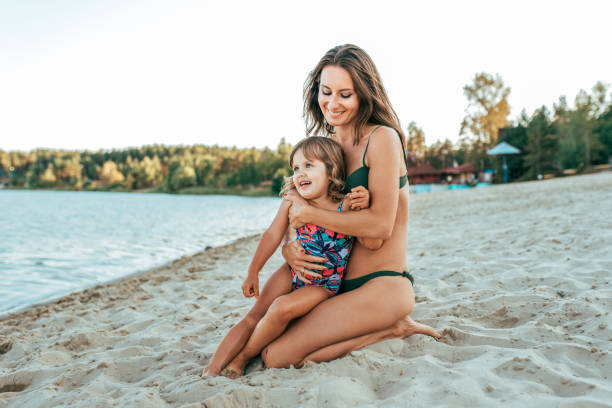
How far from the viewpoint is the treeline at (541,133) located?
3075 cm

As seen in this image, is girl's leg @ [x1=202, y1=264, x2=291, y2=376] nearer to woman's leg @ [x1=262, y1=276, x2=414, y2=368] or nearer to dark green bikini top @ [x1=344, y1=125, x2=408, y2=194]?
woman's leg @ [x1=262, y1=276, x2=414, y2=368]

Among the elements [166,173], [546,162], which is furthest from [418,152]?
[166,173]

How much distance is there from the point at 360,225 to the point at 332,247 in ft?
0.82

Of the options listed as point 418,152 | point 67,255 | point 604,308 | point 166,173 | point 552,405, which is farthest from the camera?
point 166,173

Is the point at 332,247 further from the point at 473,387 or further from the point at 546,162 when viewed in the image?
the point at 546,162

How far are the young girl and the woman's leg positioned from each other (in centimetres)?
8

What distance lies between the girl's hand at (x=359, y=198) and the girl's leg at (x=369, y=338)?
0.76 m

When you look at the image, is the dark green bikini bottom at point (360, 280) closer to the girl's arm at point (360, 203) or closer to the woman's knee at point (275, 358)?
the girl's arm at point (360, 203)

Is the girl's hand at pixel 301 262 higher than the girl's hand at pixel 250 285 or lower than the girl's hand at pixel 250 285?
higher

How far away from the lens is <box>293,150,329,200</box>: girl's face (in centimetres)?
243

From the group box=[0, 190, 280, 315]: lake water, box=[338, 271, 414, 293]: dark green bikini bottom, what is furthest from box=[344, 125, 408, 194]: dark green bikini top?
box=[0, 190, 280, 315]: lake water

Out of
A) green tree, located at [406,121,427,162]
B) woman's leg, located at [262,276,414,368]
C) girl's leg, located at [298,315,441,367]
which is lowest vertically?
girl's leg, located at [298,315,441,367]

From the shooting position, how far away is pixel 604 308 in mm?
2479

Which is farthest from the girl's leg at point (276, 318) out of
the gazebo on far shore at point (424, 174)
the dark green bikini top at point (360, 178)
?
the gazebo on far shore at point (424, 174)
